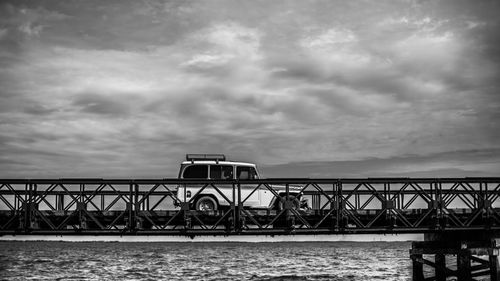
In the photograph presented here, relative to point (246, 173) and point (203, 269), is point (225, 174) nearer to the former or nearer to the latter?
point (246, 173)

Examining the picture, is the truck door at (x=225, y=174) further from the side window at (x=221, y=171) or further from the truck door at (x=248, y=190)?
the truck door at (x=248, y=190)

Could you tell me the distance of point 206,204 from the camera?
2262 centimetres

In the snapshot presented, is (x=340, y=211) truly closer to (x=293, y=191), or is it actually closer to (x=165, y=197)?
(x=293, y=191)

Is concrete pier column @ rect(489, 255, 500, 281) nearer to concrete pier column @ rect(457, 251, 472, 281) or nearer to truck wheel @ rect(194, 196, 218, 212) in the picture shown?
concrete pier column @ rect(457, 251, 472, 281)

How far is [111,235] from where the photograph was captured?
21406 millimetres

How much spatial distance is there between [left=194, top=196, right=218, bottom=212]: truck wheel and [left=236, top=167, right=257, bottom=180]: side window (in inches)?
60.0

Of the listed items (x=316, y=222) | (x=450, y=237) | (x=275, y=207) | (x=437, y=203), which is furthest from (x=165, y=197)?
(x=450, y=237)

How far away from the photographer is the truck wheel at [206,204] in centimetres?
2255

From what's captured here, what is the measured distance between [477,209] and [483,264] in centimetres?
269

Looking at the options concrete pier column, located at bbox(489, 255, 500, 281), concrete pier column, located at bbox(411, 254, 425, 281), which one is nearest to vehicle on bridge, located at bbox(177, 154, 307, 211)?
concrete pier column, located at bbox(411, 254, 425, 281)

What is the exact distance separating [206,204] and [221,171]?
58.3 inches

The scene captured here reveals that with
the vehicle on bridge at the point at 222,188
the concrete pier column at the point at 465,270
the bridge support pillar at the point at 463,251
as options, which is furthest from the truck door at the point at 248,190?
the concrete pier column at the point at 465,270

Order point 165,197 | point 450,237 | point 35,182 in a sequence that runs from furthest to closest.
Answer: point 450,237 < point 165,197 < point 35,182

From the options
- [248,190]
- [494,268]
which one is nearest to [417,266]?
[494,268]
